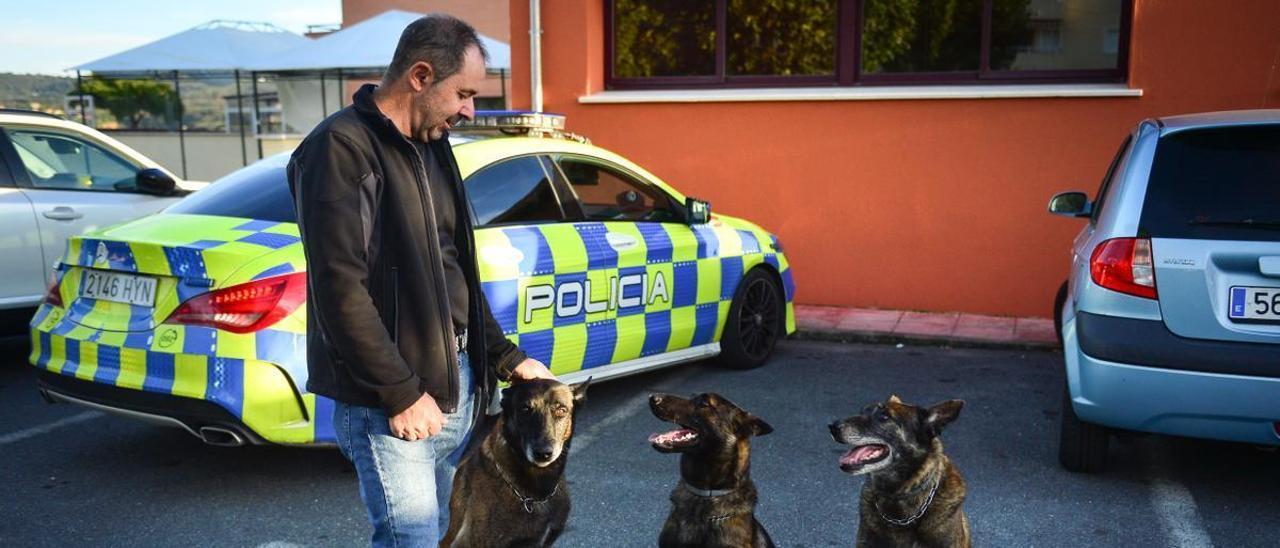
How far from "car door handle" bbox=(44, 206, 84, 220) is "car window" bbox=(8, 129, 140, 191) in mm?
209

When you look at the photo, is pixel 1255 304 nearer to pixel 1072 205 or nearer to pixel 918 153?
pixel 1072 205

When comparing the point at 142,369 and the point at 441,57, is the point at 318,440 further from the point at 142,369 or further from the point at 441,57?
the point at 441,57

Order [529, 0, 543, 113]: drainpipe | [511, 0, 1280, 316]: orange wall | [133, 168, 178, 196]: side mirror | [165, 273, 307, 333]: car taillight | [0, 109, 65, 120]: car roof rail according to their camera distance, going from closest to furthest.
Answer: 1. [165, 273, 307, 333]: car taillight
2. [0, 109, 65, 120]: car roof rail
3. [133, 168, 178, 196]: side mirror
4. [511, 0, 1280, 316]: orange wall
5. [529, 0, 543, 113]: drainpipe

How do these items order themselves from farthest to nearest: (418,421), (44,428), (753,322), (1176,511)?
1. (753,322)
2. (44,428)
3. (1176,511)
4. (418,421)

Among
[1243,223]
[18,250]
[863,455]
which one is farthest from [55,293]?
[1243,223]

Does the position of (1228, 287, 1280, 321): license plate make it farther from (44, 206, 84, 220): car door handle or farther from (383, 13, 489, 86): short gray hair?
(44, 206, 84, 220): car door handle

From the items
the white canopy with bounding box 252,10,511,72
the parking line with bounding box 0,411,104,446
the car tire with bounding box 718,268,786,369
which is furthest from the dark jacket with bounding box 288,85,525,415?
the white canopy with bounding box 252,10,511,72

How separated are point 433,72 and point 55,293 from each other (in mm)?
3190

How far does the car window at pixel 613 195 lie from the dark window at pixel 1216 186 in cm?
259

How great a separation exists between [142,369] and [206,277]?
17.4 inches

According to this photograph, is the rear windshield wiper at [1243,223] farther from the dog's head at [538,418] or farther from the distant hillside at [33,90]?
the distant hillside at [33,90]

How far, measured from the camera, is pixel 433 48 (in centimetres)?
223

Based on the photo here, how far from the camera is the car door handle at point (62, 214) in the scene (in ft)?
20.9

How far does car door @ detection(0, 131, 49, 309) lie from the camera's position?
620 cm
